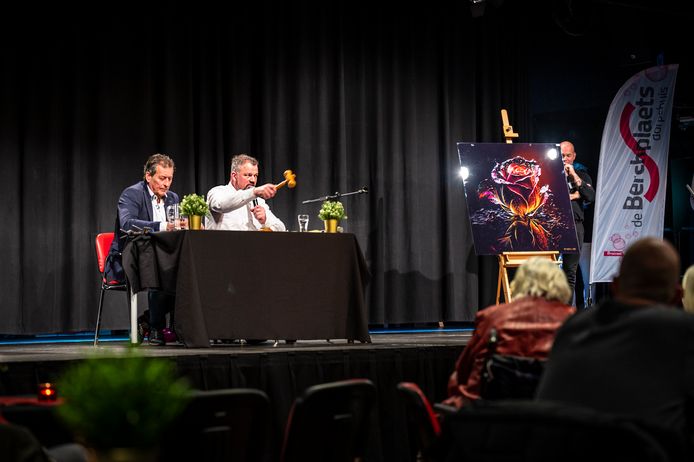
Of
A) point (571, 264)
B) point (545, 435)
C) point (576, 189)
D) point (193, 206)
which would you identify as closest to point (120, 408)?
point (545, 435)

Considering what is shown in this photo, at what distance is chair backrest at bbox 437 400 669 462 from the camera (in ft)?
6.17

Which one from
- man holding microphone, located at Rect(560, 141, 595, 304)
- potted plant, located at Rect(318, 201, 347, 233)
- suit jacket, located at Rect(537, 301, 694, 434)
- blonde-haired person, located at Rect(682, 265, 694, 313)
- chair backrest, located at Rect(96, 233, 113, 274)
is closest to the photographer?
suit jacket, located at Rect(537, 301, 694, 434)

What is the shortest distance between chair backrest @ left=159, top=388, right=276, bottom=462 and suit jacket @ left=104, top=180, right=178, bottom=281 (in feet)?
11.6

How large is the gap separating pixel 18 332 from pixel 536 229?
14.9ft

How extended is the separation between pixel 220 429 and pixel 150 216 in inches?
158

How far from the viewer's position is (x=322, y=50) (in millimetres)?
8977

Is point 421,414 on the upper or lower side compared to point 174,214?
lower

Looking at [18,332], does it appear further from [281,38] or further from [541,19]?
[541,19]

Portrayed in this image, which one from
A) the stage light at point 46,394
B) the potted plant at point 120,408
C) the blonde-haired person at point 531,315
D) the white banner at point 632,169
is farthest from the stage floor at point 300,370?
the white banner at point 632,169

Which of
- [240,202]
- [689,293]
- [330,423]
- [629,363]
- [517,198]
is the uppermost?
[517,198]

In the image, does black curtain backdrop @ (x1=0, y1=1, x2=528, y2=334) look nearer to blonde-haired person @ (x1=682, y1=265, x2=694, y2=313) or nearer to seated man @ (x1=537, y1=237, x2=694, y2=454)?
blonde-haired person @ (x1=682, y1=265, x2=694, y2=313)

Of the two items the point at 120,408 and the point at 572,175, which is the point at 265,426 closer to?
the point at 120,408

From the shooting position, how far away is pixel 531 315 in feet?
10.7

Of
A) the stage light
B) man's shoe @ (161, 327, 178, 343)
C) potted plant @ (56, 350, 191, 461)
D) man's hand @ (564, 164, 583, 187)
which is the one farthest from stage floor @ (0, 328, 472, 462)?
man's hand @ (564, 164, 583, 187)
